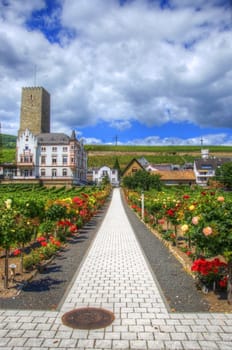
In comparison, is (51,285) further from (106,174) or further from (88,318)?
(106,174)

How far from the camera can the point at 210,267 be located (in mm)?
7141

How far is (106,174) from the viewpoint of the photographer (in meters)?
99.2

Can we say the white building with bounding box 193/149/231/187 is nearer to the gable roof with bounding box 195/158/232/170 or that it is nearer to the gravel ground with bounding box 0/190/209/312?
the gable roof with bounding box 195/158/232/170

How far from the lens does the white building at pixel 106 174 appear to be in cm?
9994

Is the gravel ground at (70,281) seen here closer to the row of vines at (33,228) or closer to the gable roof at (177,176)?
the row of vines at (33,228)

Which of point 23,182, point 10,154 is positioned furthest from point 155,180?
point 10,154

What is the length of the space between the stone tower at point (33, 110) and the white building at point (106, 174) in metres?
22.8

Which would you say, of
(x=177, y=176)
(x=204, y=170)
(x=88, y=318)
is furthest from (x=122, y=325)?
(x=204, y=170)

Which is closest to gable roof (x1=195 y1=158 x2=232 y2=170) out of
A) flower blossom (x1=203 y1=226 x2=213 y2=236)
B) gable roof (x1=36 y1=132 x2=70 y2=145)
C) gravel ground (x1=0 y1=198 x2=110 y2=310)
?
gable roof (x1=36 y1=132 x2=70 y2=145)

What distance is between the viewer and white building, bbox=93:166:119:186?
9994cm

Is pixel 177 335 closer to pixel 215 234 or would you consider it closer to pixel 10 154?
pixel 215 234

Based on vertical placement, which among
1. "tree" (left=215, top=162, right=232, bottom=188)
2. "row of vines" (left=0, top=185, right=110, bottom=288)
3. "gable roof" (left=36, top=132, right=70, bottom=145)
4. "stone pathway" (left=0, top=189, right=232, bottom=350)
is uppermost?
"gable roof" (left=36, top=132, right=70, bottom=145)

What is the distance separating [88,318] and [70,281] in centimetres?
235

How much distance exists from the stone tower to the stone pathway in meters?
82.0
